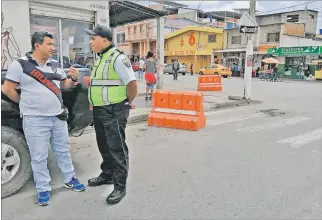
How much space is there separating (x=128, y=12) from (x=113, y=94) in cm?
1042

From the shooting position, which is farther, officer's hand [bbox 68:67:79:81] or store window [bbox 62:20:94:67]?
store window [bbox 62:20:94:67]

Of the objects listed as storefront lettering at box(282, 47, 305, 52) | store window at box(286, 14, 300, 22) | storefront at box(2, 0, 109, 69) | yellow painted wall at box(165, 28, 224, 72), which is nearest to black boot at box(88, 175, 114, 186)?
storefront at box(2, 0, 109, 69)

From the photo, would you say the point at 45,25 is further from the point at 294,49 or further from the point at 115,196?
the point at 294,49

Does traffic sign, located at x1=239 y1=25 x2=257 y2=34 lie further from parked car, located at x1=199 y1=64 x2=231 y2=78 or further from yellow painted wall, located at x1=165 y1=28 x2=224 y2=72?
yellow painted wall, located at x1=165 y1=28 x2=224 y2=72

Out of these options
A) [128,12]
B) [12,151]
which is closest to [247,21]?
[128,12]

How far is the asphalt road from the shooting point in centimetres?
331

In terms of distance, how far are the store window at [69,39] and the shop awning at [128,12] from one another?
5.91 ft

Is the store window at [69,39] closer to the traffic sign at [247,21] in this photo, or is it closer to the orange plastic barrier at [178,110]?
the orange plastic barrier at [178,110]

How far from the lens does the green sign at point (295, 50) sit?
2955 centimetres

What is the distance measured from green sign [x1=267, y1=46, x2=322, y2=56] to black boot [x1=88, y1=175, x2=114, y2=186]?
3043 cm

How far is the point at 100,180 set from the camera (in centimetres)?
400

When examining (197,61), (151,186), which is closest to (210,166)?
(151,186)

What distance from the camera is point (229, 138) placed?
6441 mm

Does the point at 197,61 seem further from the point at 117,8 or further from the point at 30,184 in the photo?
the point at 30,184
